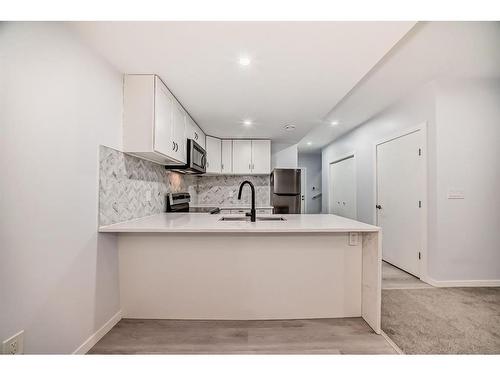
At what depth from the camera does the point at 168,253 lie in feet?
6.18

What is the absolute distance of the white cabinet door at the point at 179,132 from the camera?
7.85ft

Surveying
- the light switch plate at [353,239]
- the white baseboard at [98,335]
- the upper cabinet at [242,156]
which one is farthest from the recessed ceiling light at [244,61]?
the upper cabinet at [242,156]

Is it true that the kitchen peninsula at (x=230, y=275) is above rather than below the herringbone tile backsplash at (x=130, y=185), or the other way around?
below

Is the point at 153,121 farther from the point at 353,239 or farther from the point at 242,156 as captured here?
the point at 242,156

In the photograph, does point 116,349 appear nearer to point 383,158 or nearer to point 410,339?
point 410,339

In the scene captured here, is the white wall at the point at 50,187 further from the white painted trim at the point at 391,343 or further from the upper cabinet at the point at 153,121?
the white painted trim at the point at 391,343

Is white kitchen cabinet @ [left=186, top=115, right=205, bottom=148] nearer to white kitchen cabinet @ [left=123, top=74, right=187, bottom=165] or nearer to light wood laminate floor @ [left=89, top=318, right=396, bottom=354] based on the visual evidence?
white kitchen cabinet @ [left=123, top=74, right=187, bottom=165]

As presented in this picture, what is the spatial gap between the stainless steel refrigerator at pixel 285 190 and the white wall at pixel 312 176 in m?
3.64

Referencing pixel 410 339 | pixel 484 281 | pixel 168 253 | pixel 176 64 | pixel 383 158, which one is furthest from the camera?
pixel 383 158

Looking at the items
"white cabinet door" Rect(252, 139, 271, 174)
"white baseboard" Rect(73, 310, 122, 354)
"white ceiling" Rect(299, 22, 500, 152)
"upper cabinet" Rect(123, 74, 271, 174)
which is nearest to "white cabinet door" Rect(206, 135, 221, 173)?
"white cabinet door" Rect(252, 139, 271, 174)

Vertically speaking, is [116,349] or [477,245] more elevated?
[477,245]

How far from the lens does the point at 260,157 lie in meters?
4.31
